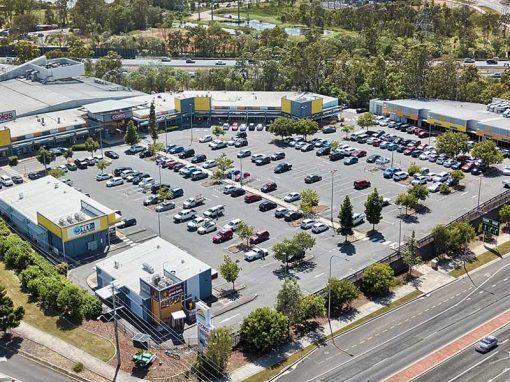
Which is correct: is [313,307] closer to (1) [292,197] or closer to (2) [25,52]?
(1) [292,197]

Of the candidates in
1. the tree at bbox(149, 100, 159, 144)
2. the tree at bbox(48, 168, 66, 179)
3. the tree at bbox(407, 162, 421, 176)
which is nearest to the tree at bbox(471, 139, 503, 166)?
the tree at bbox(407, 162, 421, 176)

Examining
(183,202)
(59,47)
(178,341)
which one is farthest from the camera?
(59,47)

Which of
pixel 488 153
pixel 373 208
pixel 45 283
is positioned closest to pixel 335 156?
pixel 488 153

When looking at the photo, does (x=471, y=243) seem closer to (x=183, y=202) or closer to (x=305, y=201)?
(x=305, y=201)

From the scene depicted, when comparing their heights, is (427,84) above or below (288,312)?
above

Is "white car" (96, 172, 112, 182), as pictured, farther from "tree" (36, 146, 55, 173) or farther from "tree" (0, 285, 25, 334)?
"tree" (0, 285, 25, 334)

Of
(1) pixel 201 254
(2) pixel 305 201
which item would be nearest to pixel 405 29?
(2) pixel 305 201
